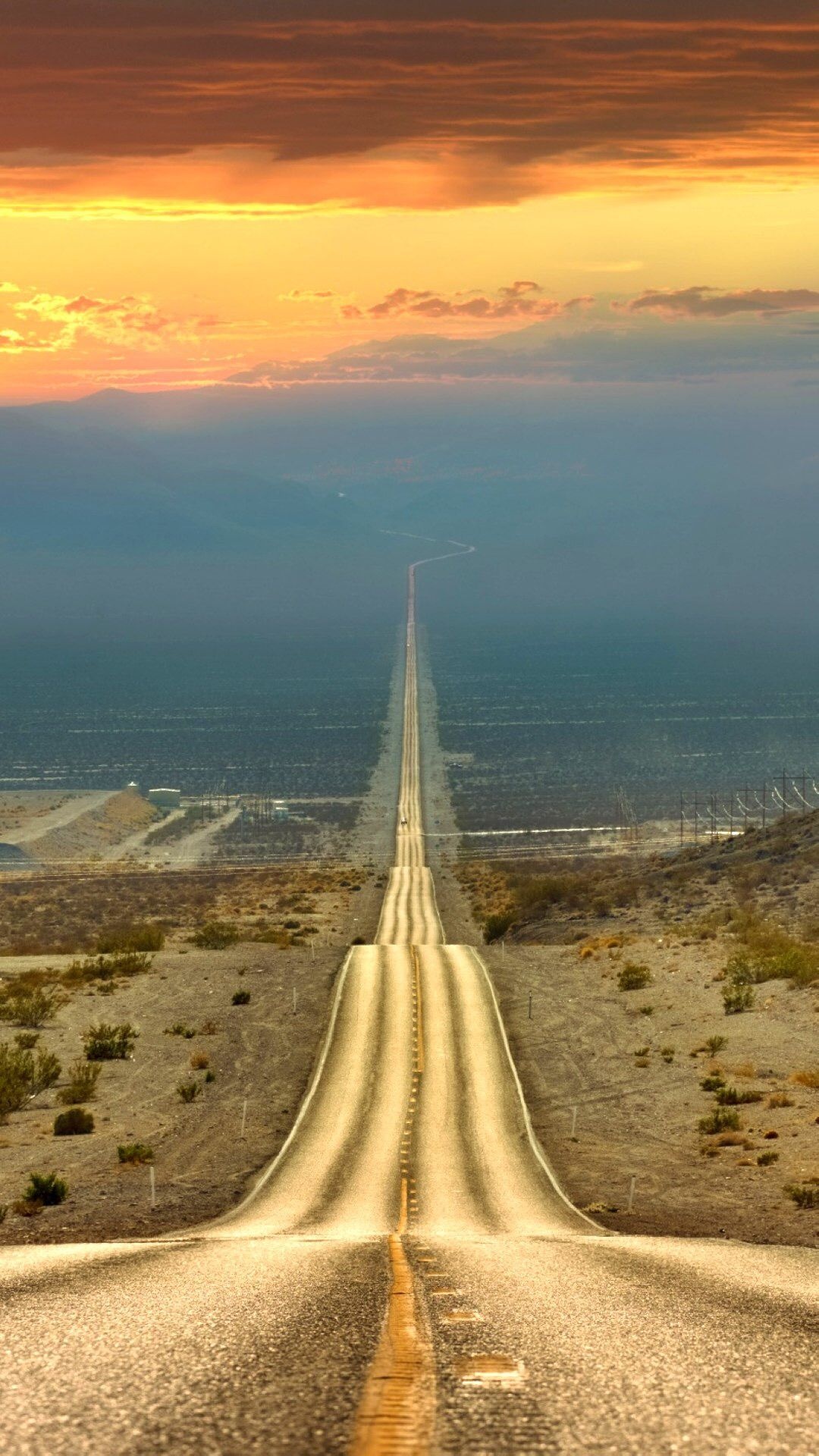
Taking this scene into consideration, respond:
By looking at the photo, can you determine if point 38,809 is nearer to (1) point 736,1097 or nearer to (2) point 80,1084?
(2) point 80,1084

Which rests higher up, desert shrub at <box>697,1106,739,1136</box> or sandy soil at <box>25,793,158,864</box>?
sandy soil at <box>25,793,158,864</box>

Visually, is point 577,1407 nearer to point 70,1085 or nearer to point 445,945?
point 70,1085

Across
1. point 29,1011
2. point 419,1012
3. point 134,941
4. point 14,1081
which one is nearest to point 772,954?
point 419,1012

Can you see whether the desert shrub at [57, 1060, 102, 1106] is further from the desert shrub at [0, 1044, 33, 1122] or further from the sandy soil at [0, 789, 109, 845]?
the sandy soil at [0, 789, 109, 845]

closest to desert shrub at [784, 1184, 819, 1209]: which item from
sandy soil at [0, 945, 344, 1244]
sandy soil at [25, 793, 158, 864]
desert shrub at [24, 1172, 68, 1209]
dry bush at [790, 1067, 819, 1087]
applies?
dry bush at [790, 1067, 819, 1087]

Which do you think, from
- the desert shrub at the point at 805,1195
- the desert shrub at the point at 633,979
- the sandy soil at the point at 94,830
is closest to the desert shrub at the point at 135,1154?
the desert shrub at the point at 805,1195

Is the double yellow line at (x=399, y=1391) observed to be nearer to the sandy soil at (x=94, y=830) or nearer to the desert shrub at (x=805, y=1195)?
the desert shrub at (x=805, y=1195)

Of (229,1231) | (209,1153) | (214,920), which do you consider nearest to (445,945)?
(214,920)

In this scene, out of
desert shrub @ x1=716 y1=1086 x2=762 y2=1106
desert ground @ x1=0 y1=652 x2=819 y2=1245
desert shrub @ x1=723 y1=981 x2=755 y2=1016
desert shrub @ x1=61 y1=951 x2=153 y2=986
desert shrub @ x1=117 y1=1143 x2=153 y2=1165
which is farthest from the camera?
desert shrub @ x1=61 y1=951 x2=153 y2=986
